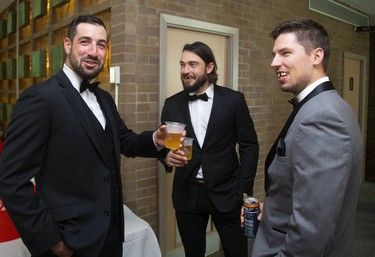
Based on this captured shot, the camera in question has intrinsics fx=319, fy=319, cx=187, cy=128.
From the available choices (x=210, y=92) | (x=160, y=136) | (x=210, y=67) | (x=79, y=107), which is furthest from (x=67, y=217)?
(x=210, y=67)

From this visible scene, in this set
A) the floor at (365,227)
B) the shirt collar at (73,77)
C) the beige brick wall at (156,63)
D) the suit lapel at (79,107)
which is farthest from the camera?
the floor at (365,227)

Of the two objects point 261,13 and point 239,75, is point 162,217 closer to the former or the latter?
point 239,75

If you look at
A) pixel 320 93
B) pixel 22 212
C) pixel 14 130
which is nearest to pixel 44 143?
pixel 14 130

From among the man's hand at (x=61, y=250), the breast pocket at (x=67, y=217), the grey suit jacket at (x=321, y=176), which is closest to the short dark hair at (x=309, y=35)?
the grey suit jacket at (x=321, y=176)

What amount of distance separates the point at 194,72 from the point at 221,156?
0.67 m

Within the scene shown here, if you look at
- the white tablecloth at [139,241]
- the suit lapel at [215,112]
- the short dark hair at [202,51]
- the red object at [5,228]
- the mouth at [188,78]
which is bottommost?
the white tablecloth at [139,241]

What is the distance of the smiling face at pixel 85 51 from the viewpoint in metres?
1.61

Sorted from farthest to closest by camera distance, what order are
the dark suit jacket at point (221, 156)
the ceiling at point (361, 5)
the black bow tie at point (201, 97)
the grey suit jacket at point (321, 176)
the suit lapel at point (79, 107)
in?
1. the ceiling at point (361, 5)
2. the black bow tie at point (201, 97)
3. the dark suit jacket at point (221, 156)
4. the suit lapel at point (79, 107)
5. the grey suit jacket at point (321, 176)

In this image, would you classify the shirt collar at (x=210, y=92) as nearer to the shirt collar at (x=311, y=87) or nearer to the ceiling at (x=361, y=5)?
the shirt collar at (x=311, y=87)

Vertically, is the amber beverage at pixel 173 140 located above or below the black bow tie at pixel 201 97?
below

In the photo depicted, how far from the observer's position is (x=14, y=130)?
1.39m

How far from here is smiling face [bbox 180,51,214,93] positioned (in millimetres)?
2438

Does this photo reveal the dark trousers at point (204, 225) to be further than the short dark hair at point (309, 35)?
Yes

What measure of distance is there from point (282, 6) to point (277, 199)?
3.57m
